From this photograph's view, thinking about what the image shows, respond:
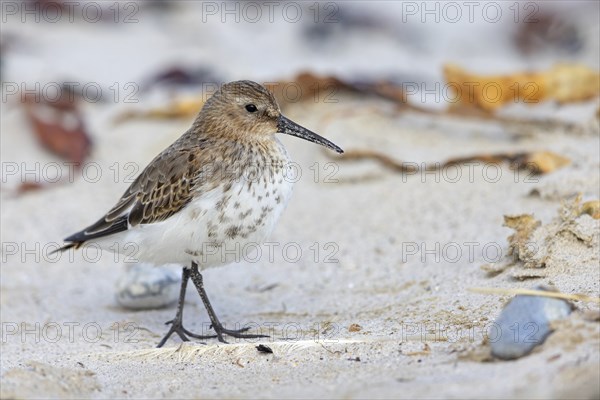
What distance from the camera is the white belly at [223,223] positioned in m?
4.62

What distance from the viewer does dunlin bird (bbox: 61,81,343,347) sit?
183 inches

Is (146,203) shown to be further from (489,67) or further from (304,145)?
(489,67)

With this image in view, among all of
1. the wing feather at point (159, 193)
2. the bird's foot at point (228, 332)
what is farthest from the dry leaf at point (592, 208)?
the wing feather at point (159, 193)

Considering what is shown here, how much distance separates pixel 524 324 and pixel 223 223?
5.74ft

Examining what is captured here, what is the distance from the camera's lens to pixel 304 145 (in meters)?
7.21

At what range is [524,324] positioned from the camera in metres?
3.38

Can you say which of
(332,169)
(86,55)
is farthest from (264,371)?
(86,55)

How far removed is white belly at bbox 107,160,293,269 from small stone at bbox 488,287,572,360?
1.55 m

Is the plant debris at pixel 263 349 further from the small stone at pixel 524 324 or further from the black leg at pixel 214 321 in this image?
the small stone at pixel 524 324

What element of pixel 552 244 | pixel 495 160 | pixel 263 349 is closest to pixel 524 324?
pixel 263 349

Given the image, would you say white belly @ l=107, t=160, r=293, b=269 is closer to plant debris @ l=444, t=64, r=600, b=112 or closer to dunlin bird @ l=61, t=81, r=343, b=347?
dunlin bird @ l=61, t=81, r=343, b=347

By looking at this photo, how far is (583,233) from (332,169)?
100 inches

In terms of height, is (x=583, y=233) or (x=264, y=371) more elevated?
(x=583, y=233)

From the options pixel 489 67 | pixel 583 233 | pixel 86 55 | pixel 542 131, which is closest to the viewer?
pixel 583 233
